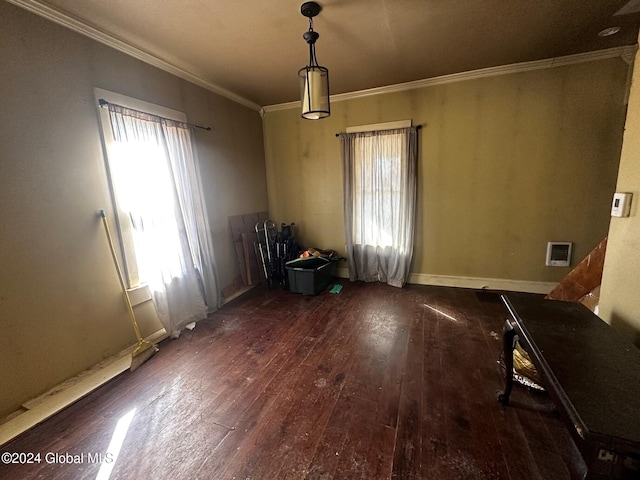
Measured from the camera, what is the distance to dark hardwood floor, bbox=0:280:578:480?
1266 mm

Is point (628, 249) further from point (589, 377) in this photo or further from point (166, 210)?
point (166, 210)

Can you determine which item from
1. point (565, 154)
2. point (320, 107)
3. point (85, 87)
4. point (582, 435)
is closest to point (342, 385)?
point (582, 435)

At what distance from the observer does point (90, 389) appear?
1.81 metres

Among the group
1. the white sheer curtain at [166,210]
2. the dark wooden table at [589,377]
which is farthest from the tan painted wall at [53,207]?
the dark wooden table at [589,377]

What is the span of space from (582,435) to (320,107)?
6.44 feet

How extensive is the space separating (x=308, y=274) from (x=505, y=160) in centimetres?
271

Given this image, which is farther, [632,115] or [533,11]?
[533,11]

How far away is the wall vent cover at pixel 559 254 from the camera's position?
2.98m

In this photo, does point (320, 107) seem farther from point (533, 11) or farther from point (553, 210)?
point (553, 210)

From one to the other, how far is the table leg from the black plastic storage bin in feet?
7.09

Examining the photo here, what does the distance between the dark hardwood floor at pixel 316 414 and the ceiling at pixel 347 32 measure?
2575 millimetres

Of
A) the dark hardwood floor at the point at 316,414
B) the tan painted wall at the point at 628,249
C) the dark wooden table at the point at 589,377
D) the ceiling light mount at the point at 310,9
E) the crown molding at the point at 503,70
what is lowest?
the dark hardwood floor at the point at 316,414

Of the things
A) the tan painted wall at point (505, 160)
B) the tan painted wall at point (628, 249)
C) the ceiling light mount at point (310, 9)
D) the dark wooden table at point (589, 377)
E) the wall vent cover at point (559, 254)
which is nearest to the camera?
the dark wooden table at point (589, 377)

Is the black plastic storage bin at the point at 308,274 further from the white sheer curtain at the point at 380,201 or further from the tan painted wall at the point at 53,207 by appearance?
the tan painted wall at the point at 53,207
